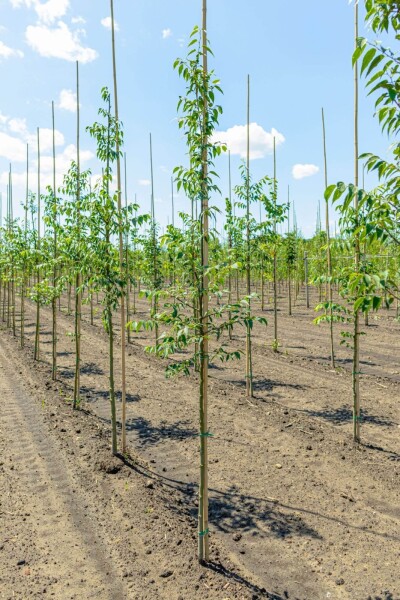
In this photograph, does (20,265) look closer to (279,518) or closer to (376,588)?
(279,518)

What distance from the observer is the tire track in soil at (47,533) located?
460 centimetres

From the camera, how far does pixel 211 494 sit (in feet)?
21.3

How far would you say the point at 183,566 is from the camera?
4859 mm

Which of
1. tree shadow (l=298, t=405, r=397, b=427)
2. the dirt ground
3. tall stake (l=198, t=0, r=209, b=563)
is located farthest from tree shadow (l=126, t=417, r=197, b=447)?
tall stake (l=198, t=0, r=209, b=563)

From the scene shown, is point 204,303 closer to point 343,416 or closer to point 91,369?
point 343,416

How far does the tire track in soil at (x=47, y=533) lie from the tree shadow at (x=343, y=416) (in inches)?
215

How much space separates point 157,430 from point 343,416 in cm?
413

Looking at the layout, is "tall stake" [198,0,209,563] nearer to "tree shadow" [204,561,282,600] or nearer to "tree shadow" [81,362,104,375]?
"tree shadow" [204,561,282,600]

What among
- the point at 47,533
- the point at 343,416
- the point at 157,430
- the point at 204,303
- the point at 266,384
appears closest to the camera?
the point at 204,303

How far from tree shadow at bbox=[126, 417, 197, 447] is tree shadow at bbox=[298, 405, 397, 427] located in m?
2.84

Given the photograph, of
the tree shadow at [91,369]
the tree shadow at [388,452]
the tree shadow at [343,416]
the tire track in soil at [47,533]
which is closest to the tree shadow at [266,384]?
the tree shadow at [343,416]

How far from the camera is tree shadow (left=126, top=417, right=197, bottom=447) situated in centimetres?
853

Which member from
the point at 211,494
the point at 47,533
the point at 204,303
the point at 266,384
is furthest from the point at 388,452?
the point at 47,533

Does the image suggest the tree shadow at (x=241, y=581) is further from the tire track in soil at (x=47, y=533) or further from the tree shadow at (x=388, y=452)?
the tree shadow at (x=388, y=452)
